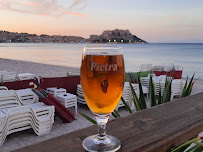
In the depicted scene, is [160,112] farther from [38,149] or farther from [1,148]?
[1,148]

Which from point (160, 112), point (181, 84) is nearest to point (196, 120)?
point (160, 112)

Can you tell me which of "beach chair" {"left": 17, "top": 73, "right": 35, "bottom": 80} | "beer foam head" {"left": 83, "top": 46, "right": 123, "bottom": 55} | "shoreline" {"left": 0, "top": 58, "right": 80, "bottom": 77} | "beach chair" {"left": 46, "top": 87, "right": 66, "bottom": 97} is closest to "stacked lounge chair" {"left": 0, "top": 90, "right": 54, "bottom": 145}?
"beach chair" {"left": 46, "top": 87, "right": 66, "bottom": 97}

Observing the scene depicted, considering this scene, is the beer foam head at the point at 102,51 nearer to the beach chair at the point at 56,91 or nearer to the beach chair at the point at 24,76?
the beach chair at the point at 56,91

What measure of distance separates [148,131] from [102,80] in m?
0.29

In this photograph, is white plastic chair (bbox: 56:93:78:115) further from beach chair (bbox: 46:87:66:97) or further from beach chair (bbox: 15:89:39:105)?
Answer: beach chair (bbox: 15:89:39:105)

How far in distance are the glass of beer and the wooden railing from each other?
49mm

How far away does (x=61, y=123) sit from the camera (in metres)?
6.41

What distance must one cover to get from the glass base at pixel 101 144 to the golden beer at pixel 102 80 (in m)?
0.09

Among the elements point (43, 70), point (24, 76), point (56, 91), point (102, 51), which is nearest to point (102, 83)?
point (102, 51)

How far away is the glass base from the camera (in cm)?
70

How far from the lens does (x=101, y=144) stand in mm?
729

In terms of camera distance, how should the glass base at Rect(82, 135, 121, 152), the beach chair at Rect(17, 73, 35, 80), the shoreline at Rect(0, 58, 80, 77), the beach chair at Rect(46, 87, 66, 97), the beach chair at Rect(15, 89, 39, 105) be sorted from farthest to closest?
the shoreline at Rect(0, 58, 80, 77) < the beach chair at Rect(17, 73, 35, 80) < the beach chair at Rect(46, 87, 66, 97) < the beach chair at Rect(15, 89, 39, 105) < the glass base at Rect(82, 135, 121, 152)

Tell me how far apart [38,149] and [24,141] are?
494 cm

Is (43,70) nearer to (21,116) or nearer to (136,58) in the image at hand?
(21,116)
